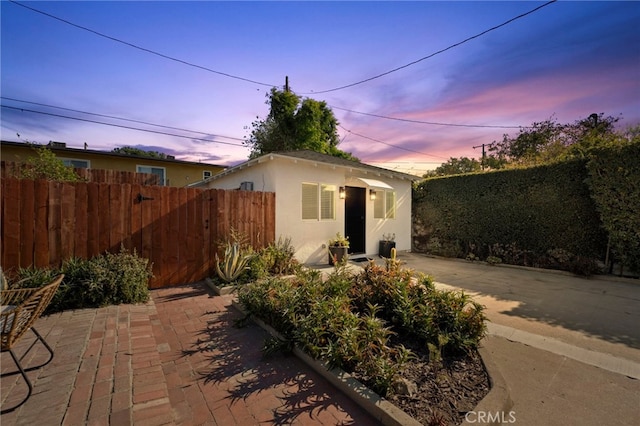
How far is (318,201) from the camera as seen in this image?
8.03 meters

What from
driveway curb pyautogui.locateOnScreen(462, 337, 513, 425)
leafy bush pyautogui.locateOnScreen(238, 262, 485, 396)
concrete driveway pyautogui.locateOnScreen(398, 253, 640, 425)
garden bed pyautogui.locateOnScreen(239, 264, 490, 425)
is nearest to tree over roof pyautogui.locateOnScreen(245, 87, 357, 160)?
concrete driveway pyautogui.locateOnScreen(398, 253, 640, 425)

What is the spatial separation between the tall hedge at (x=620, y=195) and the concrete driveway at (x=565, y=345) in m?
0.86

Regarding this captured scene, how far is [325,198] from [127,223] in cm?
512

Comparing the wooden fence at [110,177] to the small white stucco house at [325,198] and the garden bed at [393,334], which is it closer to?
the small white stucco house at [325,198]

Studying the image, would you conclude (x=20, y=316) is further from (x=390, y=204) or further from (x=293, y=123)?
(x=293, y=123)

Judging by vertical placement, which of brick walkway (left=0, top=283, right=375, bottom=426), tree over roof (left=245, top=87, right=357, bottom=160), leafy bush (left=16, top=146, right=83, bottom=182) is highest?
tree over roof (left=245, top=87, right=357, bottom=160)

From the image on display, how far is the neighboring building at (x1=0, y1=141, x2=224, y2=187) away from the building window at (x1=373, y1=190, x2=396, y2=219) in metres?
13.2

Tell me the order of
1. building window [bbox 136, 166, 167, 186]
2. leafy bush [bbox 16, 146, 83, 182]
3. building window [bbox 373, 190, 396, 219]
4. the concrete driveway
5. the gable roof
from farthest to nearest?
building window [bbox 136, 166, 167, 186] < building window [bbox 373, 190, 396, 219] < the gable roof < leafy bush [bbox 16, 146, 83, 182] < the concrete driveway

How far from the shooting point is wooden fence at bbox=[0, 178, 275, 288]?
4082mm

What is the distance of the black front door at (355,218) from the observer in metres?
9.20

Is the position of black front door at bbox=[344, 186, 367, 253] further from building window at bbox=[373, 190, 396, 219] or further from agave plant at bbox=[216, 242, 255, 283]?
agave plant at bbox=[216, 242, 255, 283]

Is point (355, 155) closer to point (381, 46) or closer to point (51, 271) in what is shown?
point (381, 46)

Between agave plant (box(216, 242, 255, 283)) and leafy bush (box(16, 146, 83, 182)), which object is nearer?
agave plant (box(216, 242, 255, 283))

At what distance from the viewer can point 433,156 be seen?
22125 mm
